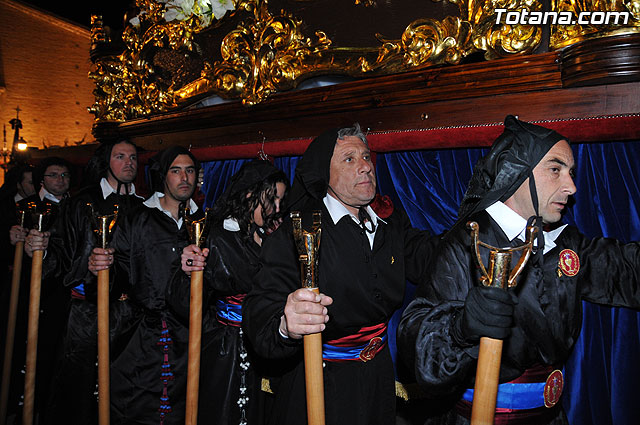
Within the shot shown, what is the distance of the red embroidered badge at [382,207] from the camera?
112 inches

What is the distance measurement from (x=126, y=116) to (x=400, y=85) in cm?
347

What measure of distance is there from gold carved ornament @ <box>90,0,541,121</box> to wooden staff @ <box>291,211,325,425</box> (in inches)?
66.3

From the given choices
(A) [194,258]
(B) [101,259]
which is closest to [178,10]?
(B) [101,259]

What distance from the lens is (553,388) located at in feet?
6.79

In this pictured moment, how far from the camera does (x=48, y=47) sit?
Answer: 1383cm

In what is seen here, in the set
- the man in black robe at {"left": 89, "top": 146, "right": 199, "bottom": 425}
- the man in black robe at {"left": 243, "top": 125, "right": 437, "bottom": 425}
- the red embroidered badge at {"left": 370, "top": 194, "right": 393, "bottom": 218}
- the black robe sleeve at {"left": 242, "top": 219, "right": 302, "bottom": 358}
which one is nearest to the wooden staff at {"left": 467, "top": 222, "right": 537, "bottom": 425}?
the black robe sleeve at {"left": 242, "top": 219, "right": 302, "bottom": 358}

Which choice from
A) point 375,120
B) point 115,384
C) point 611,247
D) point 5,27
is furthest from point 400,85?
point 5,27

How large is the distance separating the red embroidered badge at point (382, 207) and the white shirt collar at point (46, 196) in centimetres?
400

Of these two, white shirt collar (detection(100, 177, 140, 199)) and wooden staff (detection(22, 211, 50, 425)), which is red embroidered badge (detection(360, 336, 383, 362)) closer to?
wooden staff (detection(22, 211, 50, 425))

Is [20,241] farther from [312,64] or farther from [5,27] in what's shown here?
[5,27]

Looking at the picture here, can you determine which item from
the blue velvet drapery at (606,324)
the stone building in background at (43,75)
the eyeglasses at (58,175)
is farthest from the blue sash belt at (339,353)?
the stone building in background at (43,75)

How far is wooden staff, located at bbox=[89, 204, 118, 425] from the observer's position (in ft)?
9.58

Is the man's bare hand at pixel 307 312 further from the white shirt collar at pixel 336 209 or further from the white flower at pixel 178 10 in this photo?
the white flower at pixel 178 10

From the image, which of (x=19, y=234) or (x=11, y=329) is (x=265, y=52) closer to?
(x=19, y=234)
